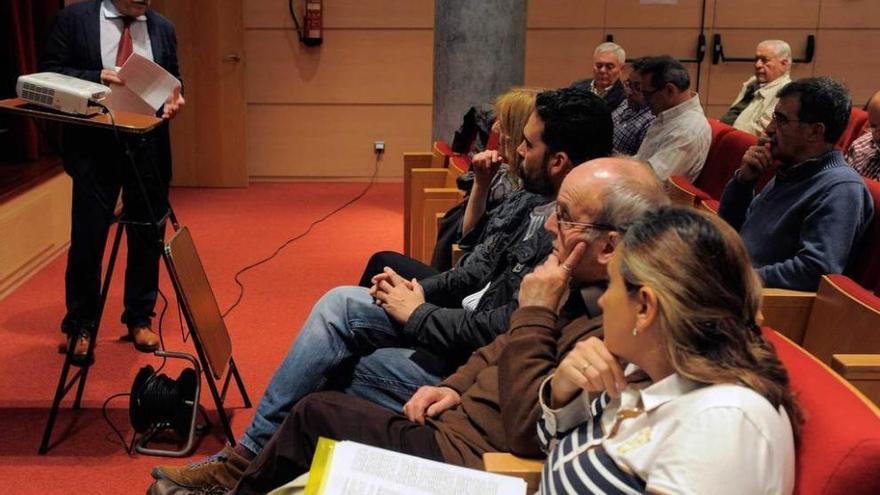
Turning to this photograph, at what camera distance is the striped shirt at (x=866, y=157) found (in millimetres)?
3393

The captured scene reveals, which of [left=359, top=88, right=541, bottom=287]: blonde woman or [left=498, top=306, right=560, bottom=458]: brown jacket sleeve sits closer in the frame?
[left=498, top=306, right=560, bottom=458]: brown jacket sleeve

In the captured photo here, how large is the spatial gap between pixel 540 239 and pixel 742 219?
3.89 ft

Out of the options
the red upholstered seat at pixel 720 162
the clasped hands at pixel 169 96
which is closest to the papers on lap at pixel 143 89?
the clasped hands at pixel 169 96

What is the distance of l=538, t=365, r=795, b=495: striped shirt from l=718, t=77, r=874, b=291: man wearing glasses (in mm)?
1258

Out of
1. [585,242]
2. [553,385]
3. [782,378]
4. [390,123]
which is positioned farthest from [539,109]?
[390,123]

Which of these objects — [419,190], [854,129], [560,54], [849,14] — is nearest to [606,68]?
[560,54]

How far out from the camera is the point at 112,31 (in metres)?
3.25

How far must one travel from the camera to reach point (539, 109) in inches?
90.0

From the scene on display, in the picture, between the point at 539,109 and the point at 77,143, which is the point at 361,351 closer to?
the point at 539,109

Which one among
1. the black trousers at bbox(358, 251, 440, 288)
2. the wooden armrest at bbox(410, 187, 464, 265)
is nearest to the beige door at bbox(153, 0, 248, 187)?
the wooden armrest at bbox(410, 187, 464, 265)

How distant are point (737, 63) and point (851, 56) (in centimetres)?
90

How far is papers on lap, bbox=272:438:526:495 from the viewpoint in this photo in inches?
59.6

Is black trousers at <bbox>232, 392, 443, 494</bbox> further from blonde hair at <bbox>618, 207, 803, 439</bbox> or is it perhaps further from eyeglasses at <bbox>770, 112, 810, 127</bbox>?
eyeglasses at <bbox>770, 112, 810, 127</bbox>

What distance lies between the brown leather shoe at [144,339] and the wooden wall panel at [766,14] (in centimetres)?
510
